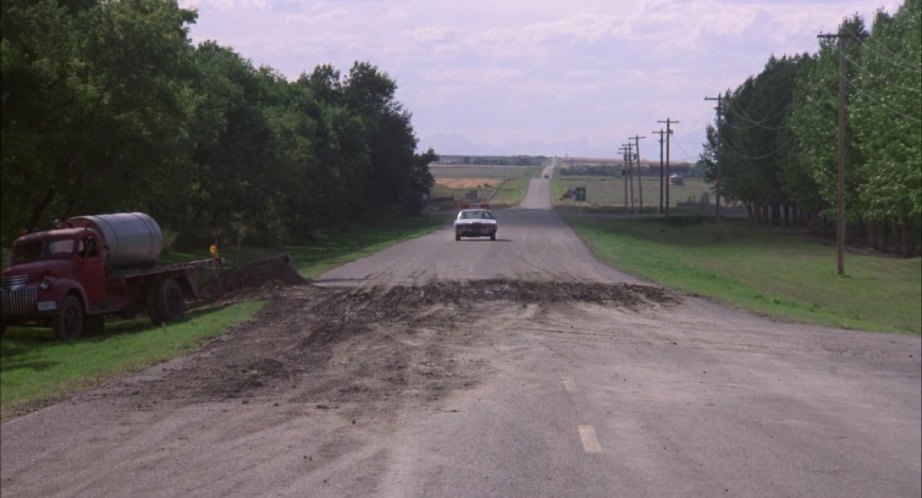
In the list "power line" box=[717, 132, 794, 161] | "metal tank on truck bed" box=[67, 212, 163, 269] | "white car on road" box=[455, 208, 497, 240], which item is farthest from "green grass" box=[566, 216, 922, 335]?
"metal tank on truck bed" box=[67, 212, 163, 269]

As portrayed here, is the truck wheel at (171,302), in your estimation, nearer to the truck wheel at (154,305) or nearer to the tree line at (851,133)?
the truck wheel at (154,305)

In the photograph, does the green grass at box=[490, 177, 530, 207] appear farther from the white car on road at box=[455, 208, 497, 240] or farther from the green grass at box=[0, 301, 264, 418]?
the green grass at box=[0, 301, 264, 418]

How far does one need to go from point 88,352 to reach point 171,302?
19.5ft

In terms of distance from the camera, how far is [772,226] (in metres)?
101

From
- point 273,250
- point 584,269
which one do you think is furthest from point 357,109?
point 584,269

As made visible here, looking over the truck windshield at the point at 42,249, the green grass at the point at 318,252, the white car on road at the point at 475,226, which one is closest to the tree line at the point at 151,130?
the truck windshield at the point at 42,249

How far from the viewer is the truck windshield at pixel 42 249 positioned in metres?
22.8

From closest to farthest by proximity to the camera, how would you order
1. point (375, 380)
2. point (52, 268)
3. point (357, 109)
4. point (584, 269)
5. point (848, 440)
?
1. point (848, 440)
2. point (375, 380)
3. point (52, 268)
4. point (584, 269)
5. point (357, 109)

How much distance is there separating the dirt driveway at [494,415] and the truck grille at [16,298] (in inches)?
165

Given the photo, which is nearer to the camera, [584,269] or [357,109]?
[584,269]

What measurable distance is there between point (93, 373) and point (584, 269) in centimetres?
2322

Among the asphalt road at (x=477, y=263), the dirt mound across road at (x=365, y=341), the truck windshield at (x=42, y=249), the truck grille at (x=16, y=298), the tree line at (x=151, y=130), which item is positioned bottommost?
the asphalt road at (x=477, y=263)


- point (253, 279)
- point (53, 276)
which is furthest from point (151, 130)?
point (53, 276)

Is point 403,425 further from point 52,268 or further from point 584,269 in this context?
point 584,269
